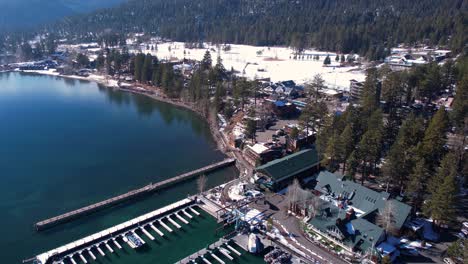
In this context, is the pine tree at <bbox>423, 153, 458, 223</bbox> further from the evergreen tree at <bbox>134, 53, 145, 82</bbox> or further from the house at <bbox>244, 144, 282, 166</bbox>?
the evergreen tree at <bbox>134, 53, 145, 82</bbox>

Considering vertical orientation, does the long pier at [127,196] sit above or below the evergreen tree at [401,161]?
below

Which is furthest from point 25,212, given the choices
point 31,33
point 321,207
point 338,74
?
point 31,33

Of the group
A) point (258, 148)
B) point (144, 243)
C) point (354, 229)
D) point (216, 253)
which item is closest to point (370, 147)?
point (354, 229)

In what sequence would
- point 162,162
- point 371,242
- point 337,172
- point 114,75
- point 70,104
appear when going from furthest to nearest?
point 114,75
point 70,104
point 162,162
point 337,172
point 371,242

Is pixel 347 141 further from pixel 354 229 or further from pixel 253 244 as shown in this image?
pixel 253 244

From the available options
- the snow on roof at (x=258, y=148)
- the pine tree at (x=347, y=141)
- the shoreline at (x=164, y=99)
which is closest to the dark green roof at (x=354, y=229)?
the pine tree at (x=347, y=141)

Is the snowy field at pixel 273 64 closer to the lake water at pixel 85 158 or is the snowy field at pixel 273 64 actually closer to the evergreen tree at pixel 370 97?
the evergreen tree at pixel 370 97

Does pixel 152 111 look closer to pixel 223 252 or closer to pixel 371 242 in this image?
pixel 223 252
